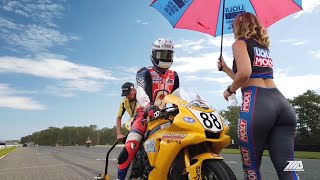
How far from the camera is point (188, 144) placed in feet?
11.5

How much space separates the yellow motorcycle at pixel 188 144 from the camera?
3.45 meters

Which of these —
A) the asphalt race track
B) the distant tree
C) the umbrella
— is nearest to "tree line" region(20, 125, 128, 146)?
the distant tree

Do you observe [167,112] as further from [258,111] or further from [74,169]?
[74,169]

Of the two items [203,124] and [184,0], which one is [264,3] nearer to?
[184,0]

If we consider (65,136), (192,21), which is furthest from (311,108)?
(65,136)

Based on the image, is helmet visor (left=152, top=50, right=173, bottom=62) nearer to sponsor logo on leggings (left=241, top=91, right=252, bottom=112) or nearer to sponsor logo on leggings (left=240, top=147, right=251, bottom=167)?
sponsor logo on leggings (left=241, top=91, right=252, bottom=112)

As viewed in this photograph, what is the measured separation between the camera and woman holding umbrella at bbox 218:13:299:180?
3.21 metres

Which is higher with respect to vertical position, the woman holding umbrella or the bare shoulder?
the bare shoulder

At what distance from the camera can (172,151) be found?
3.62 meters

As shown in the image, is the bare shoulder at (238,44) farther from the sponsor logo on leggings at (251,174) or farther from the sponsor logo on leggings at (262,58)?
the sponsor logo on leggings at (251,174)

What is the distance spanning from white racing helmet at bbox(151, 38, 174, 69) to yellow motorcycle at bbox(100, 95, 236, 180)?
0.94m

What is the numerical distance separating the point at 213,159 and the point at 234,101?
0.62 metres

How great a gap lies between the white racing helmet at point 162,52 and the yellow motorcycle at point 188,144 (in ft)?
3.09

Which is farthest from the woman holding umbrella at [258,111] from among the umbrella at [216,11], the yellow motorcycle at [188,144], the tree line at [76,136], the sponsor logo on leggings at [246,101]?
the tree line at [76,136]
